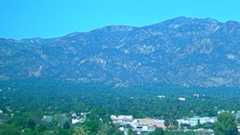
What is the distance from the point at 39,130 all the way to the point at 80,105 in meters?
54.3

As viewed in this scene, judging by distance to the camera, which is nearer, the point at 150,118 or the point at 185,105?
the point at 150,118

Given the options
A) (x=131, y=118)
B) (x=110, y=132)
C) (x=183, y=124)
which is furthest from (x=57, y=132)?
(x=131, y=118)

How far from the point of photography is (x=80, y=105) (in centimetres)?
11512

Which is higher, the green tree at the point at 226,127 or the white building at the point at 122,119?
the white building at the point at 122,119

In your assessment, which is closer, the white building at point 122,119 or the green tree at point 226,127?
the green tree at point 226,127

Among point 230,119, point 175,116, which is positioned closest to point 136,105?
point 175,116

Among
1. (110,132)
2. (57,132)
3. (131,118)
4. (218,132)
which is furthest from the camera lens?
(131,118)

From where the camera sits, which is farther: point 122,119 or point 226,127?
point 122,119

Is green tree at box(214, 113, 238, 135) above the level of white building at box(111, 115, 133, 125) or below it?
below

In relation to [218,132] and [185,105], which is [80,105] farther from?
[218,132]

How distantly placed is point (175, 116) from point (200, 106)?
719 inches

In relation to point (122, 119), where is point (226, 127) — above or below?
below

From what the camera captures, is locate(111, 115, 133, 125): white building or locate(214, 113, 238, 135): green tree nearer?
locate(214, 113, 238, 135): green tree

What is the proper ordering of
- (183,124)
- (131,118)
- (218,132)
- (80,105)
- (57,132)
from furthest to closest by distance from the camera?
(80,105)
(131,118)
(183,124)
(218,132)
(57,132)
